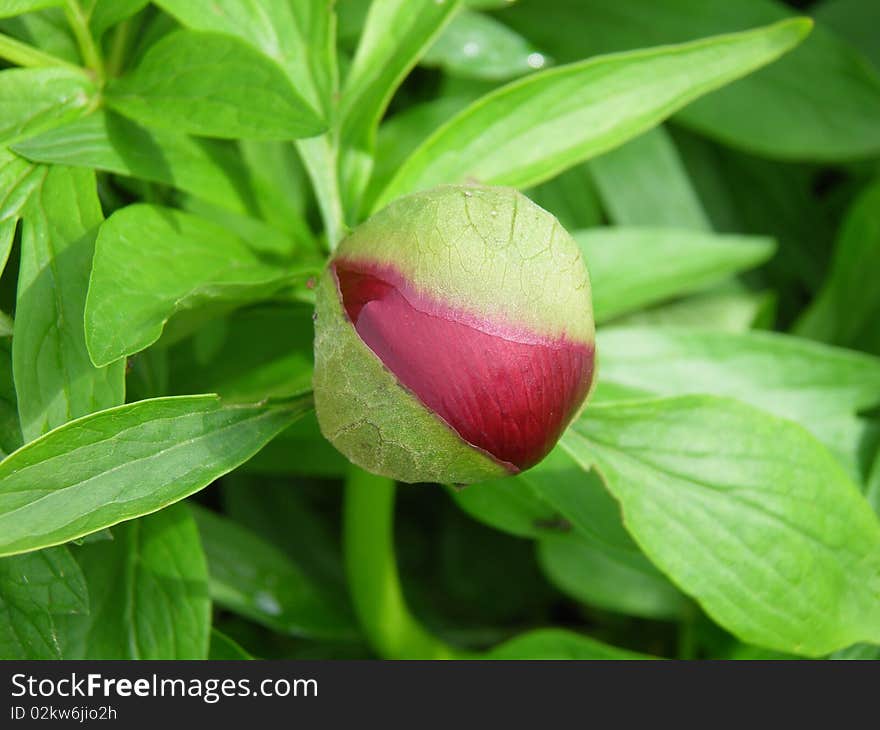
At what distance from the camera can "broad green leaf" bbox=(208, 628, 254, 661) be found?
837 millimetres

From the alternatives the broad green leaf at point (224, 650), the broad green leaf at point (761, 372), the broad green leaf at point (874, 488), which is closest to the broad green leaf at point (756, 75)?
the broad green leaf at point (761, 372)

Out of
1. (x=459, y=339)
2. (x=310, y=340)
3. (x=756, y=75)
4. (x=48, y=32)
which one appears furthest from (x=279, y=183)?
(x=756, y=75)

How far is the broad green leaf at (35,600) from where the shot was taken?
70 cm

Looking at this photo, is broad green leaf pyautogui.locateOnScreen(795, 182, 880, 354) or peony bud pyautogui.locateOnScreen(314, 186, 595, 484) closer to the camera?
peony bud pyautogui.locateOnScreen(314, 186, 595, 484)

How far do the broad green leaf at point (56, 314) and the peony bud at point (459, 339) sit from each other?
15cm

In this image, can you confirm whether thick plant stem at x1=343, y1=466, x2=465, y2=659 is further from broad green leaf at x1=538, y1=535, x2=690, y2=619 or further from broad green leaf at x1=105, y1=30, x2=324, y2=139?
broad green leaf at x1=105, y1=30, x2=324, y2=139

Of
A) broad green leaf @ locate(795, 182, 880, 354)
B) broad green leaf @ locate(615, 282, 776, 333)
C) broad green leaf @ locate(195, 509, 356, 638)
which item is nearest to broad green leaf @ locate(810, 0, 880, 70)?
broad green leaf @ locate(795, 182, 880, 354)

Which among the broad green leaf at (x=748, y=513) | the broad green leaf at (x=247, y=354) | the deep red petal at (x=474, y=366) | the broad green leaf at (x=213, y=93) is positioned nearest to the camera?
the deep red petal at (x=474, y=366)

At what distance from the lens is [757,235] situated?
1.31 metres

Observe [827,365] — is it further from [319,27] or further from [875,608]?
[319,27]

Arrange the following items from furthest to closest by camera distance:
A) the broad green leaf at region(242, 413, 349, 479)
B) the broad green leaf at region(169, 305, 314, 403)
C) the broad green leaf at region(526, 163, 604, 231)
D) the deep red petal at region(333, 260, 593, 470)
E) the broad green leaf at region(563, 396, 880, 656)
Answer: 1. the broad green leaf at region(526, 163, 604, 231)
2. the broad green leaf at region(242, 413, 349, 479)
3. the broad green leaf at region(169, 305, 314, 403)
4. the broad green leaf at region(563, 396, 880, 656)
5. the deep red petal at region(333, 260, 593, 470)

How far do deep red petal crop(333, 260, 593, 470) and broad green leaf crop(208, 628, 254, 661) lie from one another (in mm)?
349

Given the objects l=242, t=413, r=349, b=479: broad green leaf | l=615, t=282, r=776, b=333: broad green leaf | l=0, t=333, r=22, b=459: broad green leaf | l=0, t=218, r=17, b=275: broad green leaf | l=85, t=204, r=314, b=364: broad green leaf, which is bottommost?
l=242, t=413, r=349, b=479: broad green leaf

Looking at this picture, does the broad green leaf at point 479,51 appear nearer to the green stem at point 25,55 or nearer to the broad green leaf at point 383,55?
the broad green leaf at point 383,55
